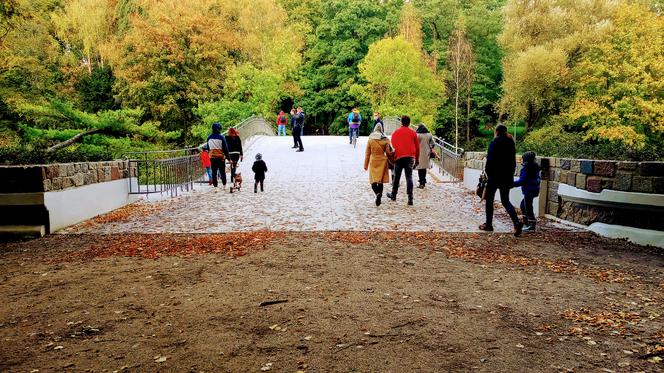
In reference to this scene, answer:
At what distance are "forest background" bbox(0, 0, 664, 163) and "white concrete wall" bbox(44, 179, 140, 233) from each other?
949cm

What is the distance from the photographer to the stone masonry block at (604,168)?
306 inches

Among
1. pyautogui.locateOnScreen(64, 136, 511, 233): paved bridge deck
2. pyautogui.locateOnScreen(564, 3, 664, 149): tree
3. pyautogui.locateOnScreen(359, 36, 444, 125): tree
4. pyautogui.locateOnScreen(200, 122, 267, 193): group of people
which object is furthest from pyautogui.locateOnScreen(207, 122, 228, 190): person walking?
pyautogui.locateOnScreen(359, 36, 444, 125): tree

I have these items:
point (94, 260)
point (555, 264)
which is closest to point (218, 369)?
point (94, 260)

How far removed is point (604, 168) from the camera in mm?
7930

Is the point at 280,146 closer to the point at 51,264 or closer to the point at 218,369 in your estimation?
the point at 51,264

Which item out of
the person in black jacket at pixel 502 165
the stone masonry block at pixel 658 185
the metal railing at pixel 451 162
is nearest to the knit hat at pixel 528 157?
the person in black jacket at pixel 502 165

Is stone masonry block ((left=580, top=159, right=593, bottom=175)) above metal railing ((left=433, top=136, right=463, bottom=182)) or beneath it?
above

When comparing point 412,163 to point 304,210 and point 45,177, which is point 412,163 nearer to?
point 304,210

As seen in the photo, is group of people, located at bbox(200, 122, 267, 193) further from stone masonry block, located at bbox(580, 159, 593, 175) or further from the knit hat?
stone masonry block, located at bbox(580, 159, 593, 175)

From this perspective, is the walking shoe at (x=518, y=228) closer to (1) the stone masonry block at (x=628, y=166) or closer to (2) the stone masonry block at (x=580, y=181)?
(2) the stone masonry block at (x=580, y=181)

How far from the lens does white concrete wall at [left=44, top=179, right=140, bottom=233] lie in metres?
8.57

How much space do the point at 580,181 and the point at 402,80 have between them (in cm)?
2989

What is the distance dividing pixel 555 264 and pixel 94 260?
591 centimetres

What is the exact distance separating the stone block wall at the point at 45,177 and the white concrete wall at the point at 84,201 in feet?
0.42
